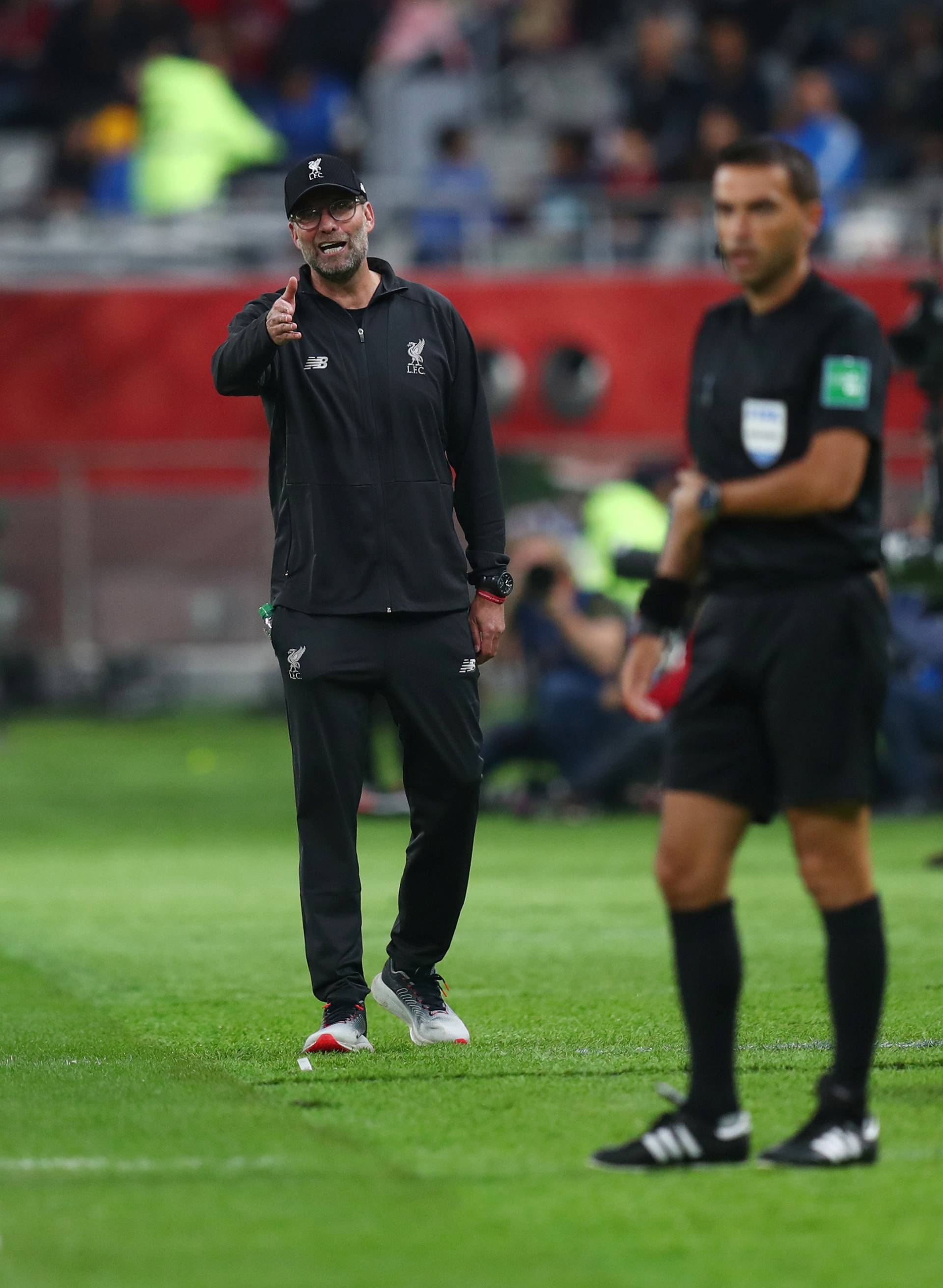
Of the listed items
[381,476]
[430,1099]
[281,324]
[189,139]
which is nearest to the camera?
[430,1099]

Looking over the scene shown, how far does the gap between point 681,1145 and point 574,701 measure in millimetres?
8210

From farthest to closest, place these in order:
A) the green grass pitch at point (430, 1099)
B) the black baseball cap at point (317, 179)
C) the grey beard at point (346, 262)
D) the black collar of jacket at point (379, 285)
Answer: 1. the black collar of jacket at point (379, 285)
2. the grey beard at point (346, 262)
3. the black baseball cap at point (317, 179)
4. the green grass pitch at point (430, 1099)

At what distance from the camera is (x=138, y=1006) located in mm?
6527

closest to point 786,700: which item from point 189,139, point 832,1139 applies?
point 832,1139

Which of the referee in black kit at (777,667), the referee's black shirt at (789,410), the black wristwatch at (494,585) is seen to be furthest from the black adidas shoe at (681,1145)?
the black wristwatch at (494,585)

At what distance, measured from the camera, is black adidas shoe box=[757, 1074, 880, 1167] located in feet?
13.9

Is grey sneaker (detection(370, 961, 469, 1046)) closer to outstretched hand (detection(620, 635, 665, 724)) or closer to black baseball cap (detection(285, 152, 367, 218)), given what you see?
outstretched hand (detection(620, 635, 665, 724))

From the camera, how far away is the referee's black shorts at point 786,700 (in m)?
4.21

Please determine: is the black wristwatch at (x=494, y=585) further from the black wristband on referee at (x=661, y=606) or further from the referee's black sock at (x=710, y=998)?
the referee's black sock at (x=710, y=998)

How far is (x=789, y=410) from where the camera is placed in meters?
4.22

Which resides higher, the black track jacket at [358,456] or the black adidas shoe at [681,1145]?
the black track jacket at [358,456]

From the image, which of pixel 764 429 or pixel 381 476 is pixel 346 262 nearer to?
pixel 381 476

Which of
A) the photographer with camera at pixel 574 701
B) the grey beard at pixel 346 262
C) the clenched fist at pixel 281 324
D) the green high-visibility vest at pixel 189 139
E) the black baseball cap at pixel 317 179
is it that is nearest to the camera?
the clenched fist at pixel 281 324

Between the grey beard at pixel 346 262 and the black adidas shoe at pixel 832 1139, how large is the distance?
97.5 inches
